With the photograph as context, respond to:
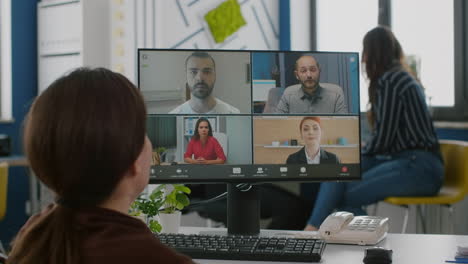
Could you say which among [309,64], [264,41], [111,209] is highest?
[264,41]

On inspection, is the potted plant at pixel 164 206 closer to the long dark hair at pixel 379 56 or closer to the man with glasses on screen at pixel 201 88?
the man with glasses on screen at pixel 201 88

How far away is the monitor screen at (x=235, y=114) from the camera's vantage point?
184cm

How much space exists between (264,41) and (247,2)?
0.30m

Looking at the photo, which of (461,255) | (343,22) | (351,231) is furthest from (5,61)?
(461,255)

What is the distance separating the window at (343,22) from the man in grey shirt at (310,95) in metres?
3.07

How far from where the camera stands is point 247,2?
495 cm

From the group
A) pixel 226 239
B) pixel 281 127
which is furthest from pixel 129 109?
pixel 281 127

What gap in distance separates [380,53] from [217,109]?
6.76 ft

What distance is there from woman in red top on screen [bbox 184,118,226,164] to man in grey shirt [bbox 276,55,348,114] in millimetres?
177

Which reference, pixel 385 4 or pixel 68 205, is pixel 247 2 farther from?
pixel 68 205

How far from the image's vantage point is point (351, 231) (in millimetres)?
1748

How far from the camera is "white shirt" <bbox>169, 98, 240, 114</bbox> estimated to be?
1839 mm

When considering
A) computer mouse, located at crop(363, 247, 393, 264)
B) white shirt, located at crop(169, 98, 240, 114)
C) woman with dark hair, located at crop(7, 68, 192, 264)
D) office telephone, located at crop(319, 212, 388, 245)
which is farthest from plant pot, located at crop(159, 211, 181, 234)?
woman with dark hair, located at crop(7, 68, 192, 264)

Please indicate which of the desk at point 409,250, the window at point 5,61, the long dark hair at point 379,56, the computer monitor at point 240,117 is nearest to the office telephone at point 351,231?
the desk at point 409,250
